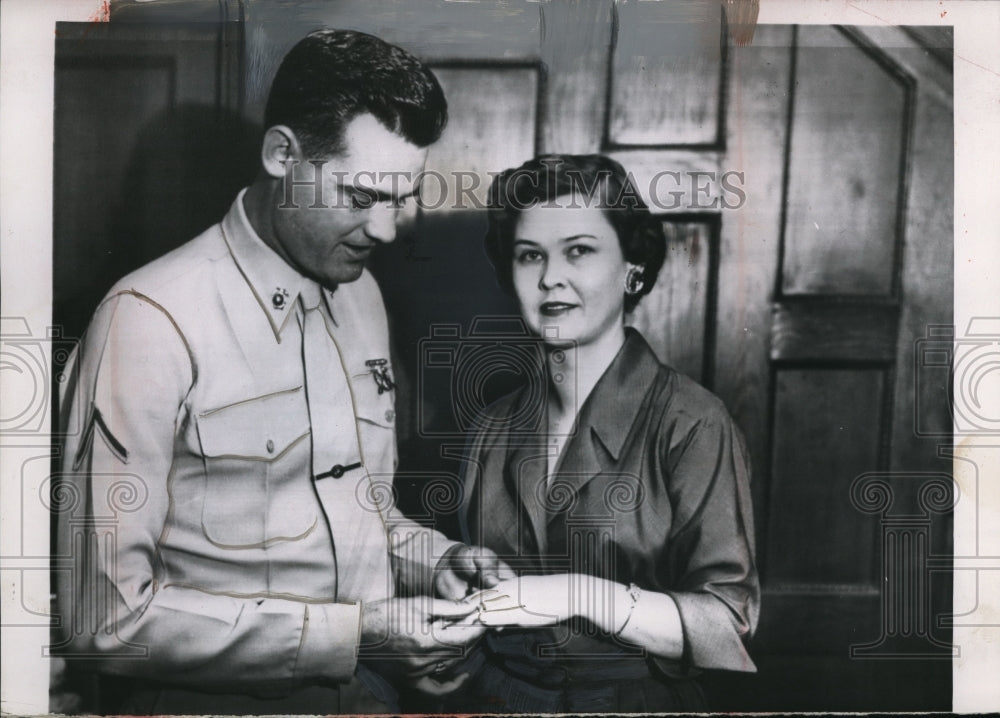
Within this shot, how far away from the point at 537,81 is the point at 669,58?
1.42 feet

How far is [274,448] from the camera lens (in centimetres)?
301

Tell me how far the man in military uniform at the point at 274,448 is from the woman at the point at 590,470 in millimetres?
201

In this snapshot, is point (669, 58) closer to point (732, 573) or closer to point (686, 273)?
point (686, 273)

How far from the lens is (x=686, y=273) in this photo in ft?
10.2

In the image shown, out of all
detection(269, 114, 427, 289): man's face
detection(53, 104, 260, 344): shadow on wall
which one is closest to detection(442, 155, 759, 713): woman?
detection(269, 114, 427, 289): man's face

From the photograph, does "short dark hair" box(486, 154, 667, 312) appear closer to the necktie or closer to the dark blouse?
the dark blouse

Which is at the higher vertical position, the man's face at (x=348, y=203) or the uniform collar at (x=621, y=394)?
the man's face at (x=348, y=203)

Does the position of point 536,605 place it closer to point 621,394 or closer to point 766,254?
point 621,394

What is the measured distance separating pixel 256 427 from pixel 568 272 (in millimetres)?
1096

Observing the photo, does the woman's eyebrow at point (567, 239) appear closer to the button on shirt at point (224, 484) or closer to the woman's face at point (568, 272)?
the woman's face at point (568, 272)

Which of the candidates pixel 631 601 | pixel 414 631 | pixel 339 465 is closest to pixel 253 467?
pixel 339 465

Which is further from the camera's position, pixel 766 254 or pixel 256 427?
pixel 766 254

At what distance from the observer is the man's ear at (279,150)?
3.04m

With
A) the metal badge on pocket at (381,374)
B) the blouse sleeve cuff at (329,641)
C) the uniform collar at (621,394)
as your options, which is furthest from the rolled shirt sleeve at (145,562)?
the uniform collar at (621,394)
